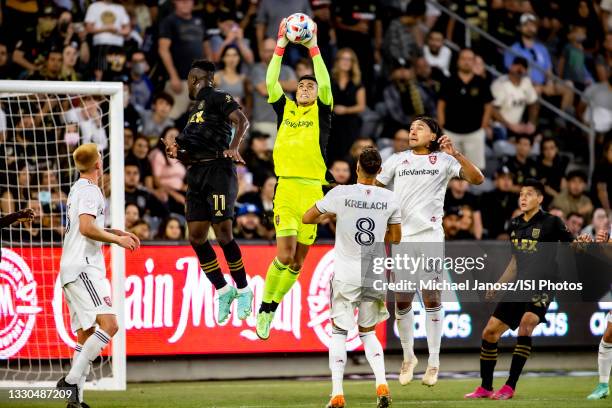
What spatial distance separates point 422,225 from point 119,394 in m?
4.12

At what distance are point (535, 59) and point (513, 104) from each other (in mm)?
1607

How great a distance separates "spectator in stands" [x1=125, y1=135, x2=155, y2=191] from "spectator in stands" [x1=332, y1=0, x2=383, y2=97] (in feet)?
13.8

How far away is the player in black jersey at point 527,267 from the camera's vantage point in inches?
555

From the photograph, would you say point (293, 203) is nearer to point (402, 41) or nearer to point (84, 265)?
point (84, 265)

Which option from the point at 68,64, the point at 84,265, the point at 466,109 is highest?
the point at 68,64

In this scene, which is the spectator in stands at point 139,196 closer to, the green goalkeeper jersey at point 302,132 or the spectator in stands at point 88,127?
the spectator in stands at point 88,127

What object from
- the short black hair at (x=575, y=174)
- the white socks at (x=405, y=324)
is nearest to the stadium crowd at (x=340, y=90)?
the short black hair at (x=575, y=174)

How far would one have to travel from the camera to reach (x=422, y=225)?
1338cm

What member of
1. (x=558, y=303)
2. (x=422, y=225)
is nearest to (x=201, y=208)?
(x=422, y=225)

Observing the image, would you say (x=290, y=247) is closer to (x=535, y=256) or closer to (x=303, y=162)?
(x=303, y=162)

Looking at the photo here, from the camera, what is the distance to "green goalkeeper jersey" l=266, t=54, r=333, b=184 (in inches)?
543

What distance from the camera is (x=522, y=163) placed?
20812 mm

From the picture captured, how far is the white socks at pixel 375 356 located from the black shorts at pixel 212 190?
2127 mm

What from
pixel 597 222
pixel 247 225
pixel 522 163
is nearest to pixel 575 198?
pixel 597 222
